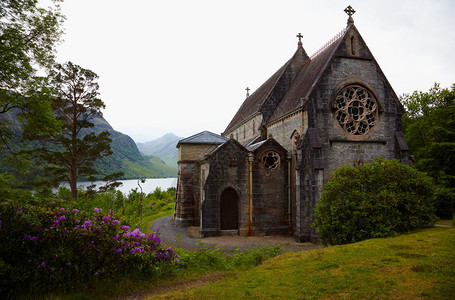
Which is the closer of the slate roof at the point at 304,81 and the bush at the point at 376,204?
the bush at the point at 376,204

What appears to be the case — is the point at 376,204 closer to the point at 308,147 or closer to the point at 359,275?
the point at 359,275

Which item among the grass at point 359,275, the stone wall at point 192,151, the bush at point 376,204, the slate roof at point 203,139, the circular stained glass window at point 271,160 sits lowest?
the grass at point 359,275

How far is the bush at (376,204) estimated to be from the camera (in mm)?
11781

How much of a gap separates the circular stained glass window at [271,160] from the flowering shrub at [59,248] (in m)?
13.0

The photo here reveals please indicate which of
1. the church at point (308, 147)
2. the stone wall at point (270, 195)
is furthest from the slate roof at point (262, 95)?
the stone wall at point (270, 195)

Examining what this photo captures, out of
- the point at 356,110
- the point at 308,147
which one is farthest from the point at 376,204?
the point at 356,110

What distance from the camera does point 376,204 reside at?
11789 millimetres

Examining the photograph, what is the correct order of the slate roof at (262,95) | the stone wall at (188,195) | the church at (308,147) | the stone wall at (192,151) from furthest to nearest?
the slate roof at (262,95)
the stone wall at (192,151)
the stone wall at (188,195)
the church at (308,147)

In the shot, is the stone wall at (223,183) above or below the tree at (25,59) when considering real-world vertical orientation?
below

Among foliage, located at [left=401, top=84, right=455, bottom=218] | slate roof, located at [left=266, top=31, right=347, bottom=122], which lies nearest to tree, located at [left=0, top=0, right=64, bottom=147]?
slate roof, located at [left=266, top=31, right=347, bottom=122]

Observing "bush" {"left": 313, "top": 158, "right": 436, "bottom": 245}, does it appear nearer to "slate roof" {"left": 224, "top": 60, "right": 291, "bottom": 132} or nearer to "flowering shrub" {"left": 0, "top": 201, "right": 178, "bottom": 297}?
"flowering shrub" {"left": 0, "top": 201, "right": 178, "bottom": 297}

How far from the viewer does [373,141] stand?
66.3ft

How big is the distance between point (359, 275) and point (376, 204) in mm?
5056

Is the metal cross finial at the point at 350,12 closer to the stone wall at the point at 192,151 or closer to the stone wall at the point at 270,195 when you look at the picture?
the stone wall at the point at 270,195
